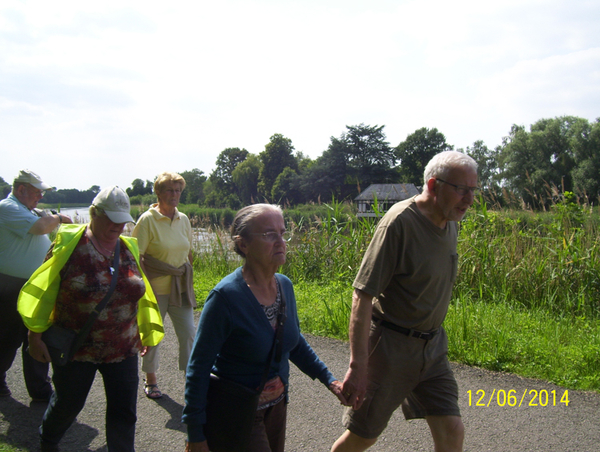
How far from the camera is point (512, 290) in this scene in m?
6.72

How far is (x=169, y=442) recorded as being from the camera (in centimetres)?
340

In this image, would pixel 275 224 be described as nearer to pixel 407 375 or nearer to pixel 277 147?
pixel 407 375

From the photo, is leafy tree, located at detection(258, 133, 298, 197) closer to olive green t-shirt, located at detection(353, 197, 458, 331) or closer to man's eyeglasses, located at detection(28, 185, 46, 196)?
man's eyeglasses, located at detection(28, 185, 46, 196)

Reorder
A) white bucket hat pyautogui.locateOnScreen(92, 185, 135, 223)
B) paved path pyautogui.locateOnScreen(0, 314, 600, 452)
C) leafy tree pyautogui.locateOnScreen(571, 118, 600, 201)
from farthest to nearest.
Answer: leafy tree pyautogui.locateOnScreen(571, 118, 600, 201), paved path pyautogui.locateOnScreen(0, 314, 600, 452), white bucket hat pyautogui.locateOnScreen(92, 185, 135, 223)

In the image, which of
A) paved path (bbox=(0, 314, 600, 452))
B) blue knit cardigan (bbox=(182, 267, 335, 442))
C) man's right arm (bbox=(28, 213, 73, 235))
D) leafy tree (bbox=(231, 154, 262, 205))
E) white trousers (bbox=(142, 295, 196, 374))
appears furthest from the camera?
leafy tree (bbox=(231, 154, 262, 205))

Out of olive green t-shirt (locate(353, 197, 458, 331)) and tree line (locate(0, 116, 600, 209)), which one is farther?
tree line (locate(0, 116, 600, 209))

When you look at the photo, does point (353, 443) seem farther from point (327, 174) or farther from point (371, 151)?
point (371, 151)

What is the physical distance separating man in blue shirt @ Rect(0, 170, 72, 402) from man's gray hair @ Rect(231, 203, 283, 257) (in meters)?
2.57

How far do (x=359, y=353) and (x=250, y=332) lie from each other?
Answer: 0.66m

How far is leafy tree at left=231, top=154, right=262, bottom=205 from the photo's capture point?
79875 millimetres

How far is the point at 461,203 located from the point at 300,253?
699 cm

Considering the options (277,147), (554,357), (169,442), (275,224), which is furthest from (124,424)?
(277,147)
